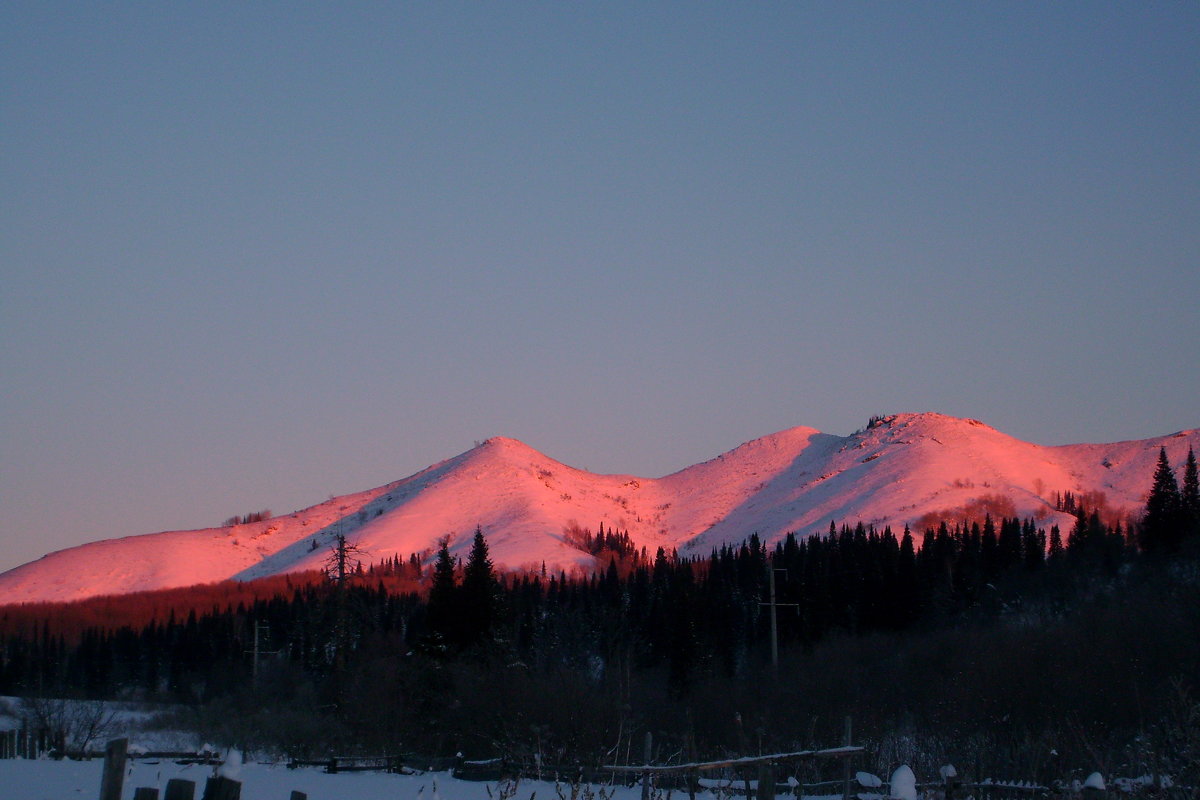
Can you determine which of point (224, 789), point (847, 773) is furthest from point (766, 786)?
point (847, 773)

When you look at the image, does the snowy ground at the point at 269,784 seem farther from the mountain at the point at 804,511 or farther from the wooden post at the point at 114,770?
the mountain at the point at 804,511

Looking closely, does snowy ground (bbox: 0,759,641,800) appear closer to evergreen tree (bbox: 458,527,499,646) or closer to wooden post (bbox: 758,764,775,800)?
wooden post (bbox: 758,764,775,800)

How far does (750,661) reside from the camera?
71.2 metres

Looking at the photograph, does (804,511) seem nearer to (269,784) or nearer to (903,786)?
(269,784)

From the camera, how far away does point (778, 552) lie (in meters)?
97.4

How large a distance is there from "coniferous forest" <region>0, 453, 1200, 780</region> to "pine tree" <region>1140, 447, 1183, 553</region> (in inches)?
5.5

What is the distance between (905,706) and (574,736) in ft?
51.6

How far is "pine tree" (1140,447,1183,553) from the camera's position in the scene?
70.6m

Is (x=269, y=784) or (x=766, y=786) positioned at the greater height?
(x=766, y=786)

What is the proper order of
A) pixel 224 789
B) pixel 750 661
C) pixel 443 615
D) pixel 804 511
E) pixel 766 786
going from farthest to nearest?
pixel 804 511 < pixel 750 661 < pixel 443 615 < pixel 766 786 < pixel 224 789

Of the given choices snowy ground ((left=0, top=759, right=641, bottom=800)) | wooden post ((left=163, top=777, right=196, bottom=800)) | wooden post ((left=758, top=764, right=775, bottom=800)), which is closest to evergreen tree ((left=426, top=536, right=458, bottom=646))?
snowy ground ((left=0, top=759, right=641, bottom=800))

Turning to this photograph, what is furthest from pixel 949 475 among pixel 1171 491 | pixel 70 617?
pixel 70 617

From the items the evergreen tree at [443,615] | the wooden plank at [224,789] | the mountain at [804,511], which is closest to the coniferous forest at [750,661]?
the evergreen tree at [443,615]

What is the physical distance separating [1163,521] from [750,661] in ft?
86.3
